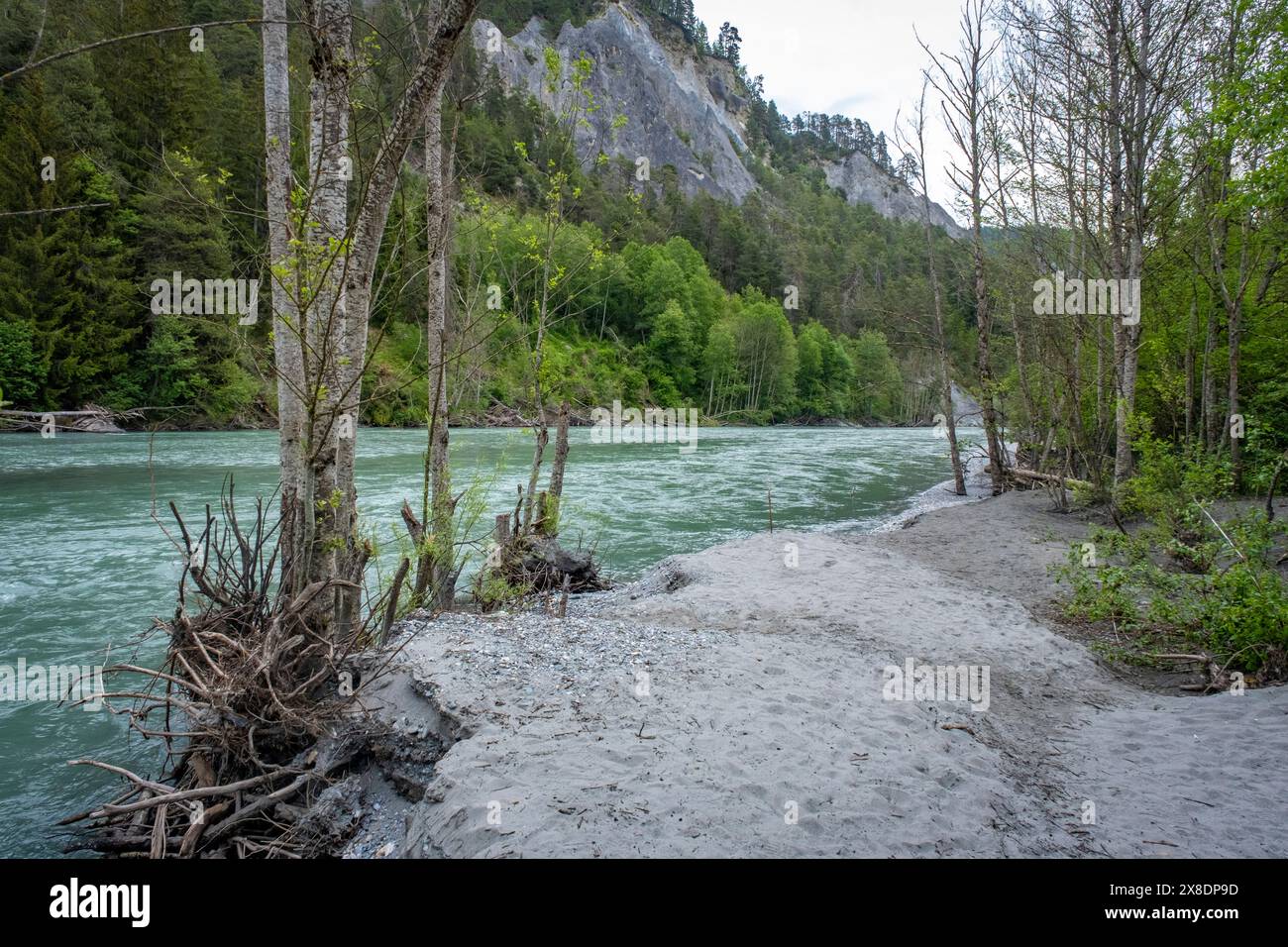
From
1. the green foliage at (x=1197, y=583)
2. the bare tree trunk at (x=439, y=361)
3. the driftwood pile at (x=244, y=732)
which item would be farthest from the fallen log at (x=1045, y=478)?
the driftwood pile at (x=244, y=732)

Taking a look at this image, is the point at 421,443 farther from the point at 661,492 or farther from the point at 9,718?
the point at 9,718

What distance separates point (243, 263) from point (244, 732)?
332 centimetres

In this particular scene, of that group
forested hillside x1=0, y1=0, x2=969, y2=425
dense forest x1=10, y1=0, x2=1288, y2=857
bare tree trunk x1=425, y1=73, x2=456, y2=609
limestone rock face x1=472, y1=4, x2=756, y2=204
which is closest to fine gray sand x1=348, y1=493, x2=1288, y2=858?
dense forest x1=10, y1=0, x2=1288, y2=857

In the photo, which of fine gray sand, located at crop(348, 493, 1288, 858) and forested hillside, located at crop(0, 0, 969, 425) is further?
forested hillside, located at crop(0, 0, 969, 425)

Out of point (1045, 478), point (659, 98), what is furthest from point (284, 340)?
point (659, 98)

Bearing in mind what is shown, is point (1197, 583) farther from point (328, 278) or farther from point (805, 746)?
point (328, 278)

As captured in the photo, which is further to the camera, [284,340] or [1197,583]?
[1197,583]

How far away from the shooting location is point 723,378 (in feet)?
244

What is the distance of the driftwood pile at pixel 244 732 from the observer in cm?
396

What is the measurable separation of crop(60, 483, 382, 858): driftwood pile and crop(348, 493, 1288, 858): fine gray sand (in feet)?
1.50

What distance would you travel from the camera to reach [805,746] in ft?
15.0

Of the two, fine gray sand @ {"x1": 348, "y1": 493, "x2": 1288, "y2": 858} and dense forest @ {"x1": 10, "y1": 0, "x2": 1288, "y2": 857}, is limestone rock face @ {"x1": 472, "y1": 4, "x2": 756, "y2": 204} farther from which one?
fine gray sand @ {"x1": 348, "y1": 493, "x2": 1288, "y2": 858}

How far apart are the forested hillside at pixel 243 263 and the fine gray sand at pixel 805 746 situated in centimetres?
251

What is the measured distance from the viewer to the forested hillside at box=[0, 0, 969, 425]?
8492 mm
